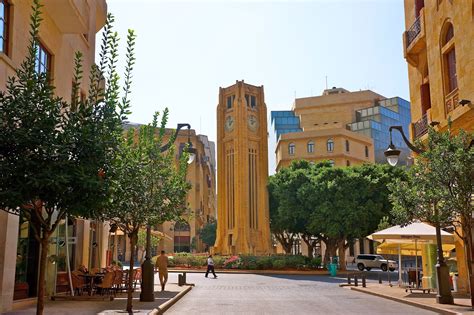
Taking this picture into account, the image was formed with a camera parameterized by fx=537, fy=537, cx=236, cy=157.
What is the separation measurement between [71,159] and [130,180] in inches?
150

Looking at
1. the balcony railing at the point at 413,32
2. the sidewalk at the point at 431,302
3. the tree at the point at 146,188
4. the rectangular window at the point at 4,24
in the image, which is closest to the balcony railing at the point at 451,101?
the balcony railing at the point at 413,32

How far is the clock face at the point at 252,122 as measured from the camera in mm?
59344

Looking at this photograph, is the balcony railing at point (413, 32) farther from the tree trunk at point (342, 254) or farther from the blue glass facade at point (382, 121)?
the blue glass facade at point (382, 121)

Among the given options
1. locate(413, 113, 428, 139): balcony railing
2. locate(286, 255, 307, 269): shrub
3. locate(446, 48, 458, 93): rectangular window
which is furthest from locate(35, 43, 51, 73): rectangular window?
locate(286, 255, 307, 269): shrub

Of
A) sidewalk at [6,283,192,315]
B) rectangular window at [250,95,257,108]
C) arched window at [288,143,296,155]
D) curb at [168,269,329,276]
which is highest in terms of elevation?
rectangular window at [250,95,257,108]

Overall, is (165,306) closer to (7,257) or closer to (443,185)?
(7,257)

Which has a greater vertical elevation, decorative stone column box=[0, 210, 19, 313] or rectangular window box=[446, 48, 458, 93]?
rectangular window box=[446, 48, 458, 93]

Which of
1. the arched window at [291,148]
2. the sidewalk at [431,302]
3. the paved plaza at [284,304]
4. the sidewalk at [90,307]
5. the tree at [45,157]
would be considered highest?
the arched window at [291,148]

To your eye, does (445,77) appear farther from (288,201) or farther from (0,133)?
(288,201)

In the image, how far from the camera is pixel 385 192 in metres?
43.1

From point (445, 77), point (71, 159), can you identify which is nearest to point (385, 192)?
point (445, 77)

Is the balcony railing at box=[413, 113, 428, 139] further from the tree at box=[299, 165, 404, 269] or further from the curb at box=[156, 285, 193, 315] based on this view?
the tree at box=[299, 165, 404, 269]

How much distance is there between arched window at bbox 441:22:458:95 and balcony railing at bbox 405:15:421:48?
294 centimetres

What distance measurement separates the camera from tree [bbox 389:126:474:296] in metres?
13.9
